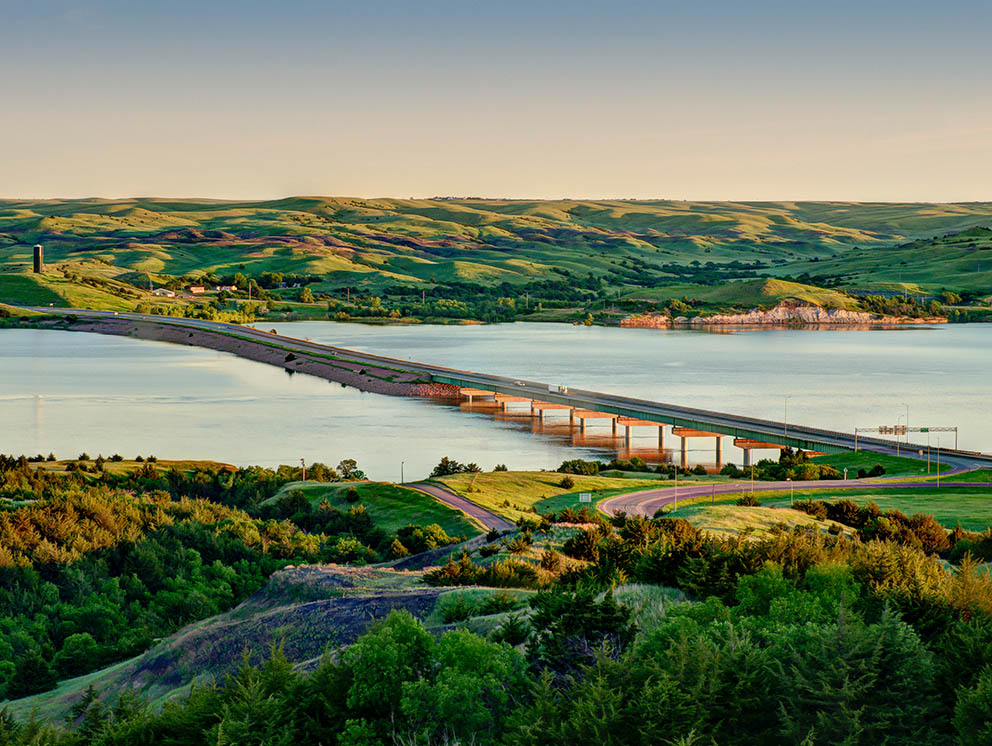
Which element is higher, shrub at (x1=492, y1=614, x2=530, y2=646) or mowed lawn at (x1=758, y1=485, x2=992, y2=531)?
shrub at (x1=492, y1=614, x2=530, y2=646)

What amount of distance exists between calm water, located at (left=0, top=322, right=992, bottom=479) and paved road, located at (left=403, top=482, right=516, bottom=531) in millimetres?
14539

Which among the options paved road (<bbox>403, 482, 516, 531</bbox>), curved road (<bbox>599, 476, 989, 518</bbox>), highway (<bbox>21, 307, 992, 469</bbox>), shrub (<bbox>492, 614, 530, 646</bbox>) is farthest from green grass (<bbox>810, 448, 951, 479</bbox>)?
shrub (<bbox>492, 614, 530, 646</bbox>)

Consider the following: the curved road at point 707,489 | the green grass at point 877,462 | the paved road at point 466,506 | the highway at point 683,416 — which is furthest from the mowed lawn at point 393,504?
the highway at point 683,416

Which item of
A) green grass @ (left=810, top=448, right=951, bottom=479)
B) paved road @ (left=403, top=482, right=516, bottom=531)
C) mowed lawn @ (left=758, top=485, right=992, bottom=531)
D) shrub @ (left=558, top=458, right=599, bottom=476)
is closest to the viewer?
mowed lawn @ (left=758, top=485, right=992, bottom=531)

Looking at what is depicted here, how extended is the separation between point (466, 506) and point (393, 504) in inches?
135

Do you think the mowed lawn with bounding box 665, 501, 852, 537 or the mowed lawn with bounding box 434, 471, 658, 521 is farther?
the mowed lawn with bounding box 434, 471, 658, 521

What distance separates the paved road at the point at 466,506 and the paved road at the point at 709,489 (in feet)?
13.6

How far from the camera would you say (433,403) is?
98.1 meters

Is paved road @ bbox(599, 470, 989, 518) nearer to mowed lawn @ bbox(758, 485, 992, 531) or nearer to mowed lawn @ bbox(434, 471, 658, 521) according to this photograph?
mowed lawn @ bbox(758, 485, 992, 531)

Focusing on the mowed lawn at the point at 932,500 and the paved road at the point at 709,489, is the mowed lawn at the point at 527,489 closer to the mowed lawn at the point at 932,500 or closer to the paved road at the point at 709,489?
the paved road at the point at 709,489

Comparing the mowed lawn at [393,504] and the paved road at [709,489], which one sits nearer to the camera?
the mowed lawn at [393,504]

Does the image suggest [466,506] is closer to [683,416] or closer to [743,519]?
[743,519]

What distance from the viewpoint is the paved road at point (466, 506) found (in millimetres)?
41562

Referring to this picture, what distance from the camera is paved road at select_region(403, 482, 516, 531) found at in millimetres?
41562
